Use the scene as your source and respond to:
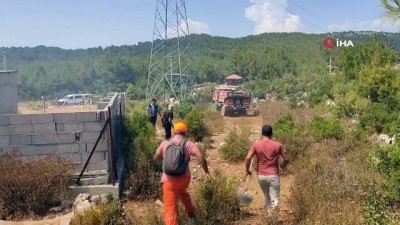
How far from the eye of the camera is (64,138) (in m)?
7.64

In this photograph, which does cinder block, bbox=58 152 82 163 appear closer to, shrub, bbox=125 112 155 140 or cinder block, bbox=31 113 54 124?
cinder block, bbox=31 113 54 124

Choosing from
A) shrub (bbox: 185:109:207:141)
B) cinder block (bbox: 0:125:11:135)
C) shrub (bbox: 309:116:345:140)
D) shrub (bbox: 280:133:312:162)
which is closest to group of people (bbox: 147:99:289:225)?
cinder block (bbox: 0:125:11:135)

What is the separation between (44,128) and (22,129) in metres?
0.36

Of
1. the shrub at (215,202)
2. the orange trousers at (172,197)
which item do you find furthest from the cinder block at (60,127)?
the orange trousers at (172,197)

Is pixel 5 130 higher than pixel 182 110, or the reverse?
pixel 5 130

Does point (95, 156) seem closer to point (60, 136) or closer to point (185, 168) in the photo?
point (60, 136)

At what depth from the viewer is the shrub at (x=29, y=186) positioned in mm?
6629

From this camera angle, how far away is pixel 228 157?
11.1 meters

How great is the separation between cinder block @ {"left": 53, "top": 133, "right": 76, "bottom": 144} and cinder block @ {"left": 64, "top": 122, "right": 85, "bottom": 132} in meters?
0.09

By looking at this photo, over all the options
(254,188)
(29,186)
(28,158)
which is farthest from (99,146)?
(254,188)

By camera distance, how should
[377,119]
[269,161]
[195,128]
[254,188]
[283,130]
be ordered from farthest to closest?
[195,128], [377,119], [283,130], [254,188], [269,161]

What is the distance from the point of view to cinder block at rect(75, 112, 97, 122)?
7652 mm

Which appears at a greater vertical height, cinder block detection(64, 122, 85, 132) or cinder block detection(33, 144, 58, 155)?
cinder block detection(64, 122, 85, 132)

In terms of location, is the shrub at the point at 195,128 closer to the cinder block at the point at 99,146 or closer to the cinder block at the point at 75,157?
the cinder block at the point at 99,146
